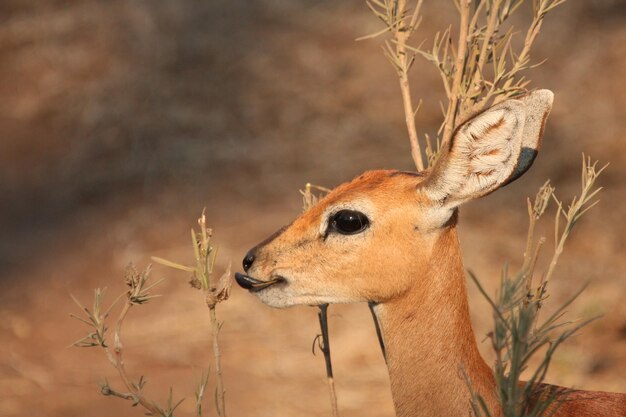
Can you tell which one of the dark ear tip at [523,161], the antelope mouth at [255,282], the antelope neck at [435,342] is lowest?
the antelope neck at [435,342]

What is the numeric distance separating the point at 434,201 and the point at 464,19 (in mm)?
851

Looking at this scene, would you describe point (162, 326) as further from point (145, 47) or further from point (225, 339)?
point (145, 47)

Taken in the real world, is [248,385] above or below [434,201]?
above

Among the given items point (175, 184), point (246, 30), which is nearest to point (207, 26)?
point (246, 30)

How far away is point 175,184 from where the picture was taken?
9914mm

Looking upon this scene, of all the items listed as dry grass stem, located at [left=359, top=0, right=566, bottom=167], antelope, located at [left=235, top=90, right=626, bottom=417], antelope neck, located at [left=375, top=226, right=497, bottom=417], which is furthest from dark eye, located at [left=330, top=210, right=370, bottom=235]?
dry grass stem, located at [left=359, top=0, right=566, bottom=167]

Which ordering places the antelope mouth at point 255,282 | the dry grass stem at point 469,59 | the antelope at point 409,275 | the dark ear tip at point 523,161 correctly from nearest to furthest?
the dark ear tip at point 523,161 → the antelope at point 409,275 → the antelope mouth at point 255,282 → the dry grass stem at point 469,59

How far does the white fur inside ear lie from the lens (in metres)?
3.40

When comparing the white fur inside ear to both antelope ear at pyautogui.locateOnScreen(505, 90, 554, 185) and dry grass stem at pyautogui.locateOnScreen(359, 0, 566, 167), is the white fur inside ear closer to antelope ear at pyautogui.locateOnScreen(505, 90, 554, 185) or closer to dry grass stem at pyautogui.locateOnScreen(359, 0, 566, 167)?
antelope ear at pyautogui.locateOnScreen(505, 90, 554, 185)

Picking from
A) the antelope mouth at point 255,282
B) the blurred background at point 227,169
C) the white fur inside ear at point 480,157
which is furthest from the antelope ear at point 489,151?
the blurred background at point 227,169

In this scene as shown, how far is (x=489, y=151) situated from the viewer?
139 inches

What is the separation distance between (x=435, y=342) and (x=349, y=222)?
1.76 ft

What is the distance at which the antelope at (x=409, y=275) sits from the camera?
12.0ft

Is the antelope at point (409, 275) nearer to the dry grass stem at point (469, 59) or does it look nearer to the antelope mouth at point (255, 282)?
the antelope mouth at point (255, 282)
